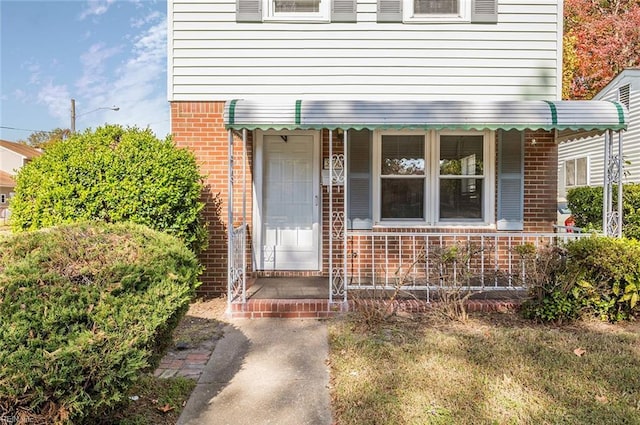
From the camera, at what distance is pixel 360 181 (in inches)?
246

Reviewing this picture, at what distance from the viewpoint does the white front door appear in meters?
6.53

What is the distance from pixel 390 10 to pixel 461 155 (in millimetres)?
2486

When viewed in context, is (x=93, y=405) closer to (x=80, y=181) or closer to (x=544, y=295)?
(x=80, y=181)

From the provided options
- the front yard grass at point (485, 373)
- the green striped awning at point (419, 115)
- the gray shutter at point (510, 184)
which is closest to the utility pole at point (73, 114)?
the green striped awning at point (419, 115)

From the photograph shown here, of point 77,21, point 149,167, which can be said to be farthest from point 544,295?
point 77,21

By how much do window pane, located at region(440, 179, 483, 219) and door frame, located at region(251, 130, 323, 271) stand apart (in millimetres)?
1968

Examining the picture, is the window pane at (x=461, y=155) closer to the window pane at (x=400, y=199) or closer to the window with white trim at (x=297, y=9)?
the window pane at (x=400, y=199)

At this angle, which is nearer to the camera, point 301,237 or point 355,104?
point 355,104

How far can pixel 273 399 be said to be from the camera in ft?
10.3

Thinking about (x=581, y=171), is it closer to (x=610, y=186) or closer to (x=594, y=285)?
(x=610, y=186)

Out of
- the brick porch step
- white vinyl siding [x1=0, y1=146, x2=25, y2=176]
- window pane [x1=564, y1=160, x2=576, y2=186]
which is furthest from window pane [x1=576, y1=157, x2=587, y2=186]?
white vinyl siding [x1=0, y1=146, x2=25, y2=176]

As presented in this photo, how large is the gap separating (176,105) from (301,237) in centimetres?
283

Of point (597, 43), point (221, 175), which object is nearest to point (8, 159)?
point (221, 175)

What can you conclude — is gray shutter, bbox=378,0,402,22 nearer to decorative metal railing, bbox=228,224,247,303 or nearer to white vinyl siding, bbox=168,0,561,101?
white vinyl siding, bbox=168,0,561,101
